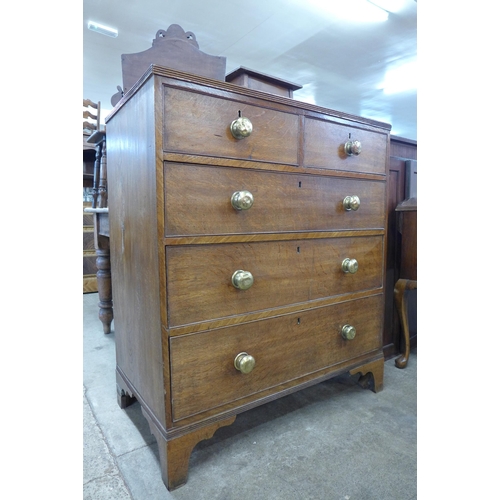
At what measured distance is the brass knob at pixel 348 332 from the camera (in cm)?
121

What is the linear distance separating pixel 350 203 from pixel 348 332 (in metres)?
0.46

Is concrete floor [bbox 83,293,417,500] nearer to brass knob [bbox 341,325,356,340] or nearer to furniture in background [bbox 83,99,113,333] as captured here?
brass knob [bbox 341,325,356,340]

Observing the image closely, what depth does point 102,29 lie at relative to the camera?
3180 millimetres

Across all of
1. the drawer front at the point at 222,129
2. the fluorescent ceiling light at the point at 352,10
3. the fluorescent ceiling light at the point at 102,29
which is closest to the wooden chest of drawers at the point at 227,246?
the drawer front at the point at 222,129

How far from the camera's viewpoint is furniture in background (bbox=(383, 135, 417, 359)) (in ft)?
5.34

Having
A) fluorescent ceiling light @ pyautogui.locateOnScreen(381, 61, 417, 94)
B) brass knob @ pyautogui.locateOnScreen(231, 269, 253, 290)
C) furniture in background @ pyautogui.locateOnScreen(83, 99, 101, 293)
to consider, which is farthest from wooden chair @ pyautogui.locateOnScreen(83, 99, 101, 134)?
fluorescent ceiling light @ pyautogui.locateOnScreen(381, 61, 417, 94)

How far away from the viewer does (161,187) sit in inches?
32.3

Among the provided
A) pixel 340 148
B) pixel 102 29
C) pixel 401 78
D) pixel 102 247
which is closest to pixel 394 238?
pixel 340 148

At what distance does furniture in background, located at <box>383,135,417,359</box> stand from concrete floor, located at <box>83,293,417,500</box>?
33 centimetres

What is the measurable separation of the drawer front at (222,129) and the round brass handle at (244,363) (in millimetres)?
552

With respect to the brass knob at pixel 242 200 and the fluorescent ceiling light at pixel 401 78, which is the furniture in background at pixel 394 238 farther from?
the fluorescent ceiling light at pixel 401 78
